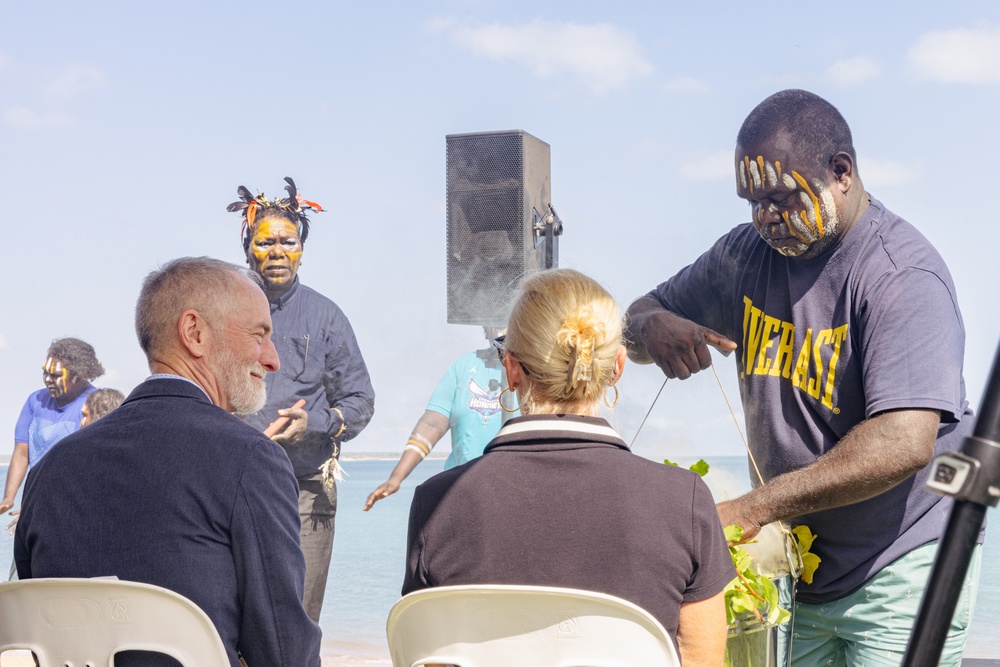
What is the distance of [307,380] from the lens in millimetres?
4781

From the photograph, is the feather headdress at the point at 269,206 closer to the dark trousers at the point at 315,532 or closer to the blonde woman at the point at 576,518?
the dark trousers at the point at 315,532

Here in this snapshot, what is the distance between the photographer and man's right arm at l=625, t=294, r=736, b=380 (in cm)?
252

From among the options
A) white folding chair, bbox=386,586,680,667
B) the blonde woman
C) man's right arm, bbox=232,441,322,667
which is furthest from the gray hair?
white folding chair, bbox=386,586,680,667

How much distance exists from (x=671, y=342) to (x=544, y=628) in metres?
1.28

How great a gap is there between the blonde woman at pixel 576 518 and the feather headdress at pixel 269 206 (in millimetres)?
3552

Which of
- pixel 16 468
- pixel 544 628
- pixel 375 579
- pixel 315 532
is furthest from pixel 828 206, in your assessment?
pixel 375 579

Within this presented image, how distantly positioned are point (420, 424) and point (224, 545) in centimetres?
404

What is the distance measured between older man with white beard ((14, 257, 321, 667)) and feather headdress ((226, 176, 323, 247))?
320 centimetres

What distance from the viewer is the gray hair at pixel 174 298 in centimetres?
212

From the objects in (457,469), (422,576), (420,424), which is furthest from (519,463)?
(420,424)

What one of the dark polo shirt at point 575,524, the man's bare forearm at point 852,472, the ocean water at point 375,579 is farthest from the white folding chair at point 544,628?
the ocean water at point 375,579

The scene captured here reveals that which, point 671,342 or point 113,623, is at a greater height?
point 671,342

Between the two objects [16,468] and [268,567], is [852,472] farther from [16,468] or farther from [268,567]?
[16,468]

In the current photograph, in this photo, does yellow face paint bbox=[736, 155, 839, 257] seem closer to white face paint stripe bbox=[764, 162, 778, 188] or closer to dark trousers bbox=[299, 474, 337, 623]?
white face paint stripe bbox=[764, 162, 778, 188]
